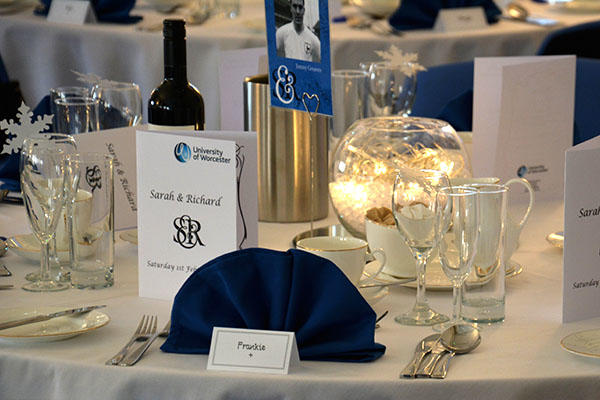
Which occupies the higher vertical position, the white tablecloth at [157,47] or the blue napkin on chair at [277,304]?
the white tablecloth at [157,47]

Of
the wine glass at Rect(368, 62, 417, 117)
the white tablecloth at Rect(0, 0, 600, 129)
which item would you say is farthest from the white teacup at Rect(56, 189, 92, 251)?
the white tablecloth at Rect(0, 0, 600, 129)

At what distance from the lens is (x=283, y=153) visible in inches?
64.0

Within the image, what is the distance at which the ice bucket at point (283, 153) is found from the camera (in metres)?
1.62

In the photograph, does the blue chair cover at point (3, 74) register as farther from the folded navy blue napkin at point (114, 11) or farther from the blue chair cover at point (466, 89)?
the blue chair cover at point (466, 89)

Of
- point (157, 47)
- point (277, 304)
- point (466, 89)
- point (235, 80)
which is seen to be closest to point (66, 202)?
point (277, 304)

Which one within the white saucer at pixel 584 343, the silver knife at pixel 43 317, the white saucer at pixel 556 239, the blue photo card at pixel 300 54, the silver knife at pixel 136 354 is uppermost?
the blue photo card at pixel 300 54

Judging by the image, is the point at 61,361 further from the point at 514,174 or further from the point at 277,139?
the point at 514,174

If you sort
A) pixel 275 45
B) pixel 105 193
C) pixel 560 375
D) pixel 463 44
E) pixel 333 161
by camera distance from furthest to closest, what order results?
1. pixel 463 44
2. pixel 333 161
3. pixel 275 45
4. pixel 105 193
5. pixel 560 375

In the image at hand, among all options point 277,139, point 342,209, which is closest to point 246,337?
point 342,209

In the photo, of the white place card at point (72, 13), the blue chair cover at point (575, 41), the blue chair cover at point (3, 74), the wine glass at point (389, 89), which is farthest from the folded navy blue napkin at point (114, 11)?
the wine glass at point (389, 89)

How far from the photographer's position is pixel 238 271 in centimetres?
107

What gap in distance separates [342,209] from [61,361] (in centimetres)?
62

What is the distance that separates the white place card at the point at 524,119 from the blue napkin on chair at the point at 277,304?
78cm

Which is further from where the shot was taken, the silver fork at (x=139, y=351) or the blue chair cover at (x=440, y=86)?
the blue chair cover at (x=440, y=86)
